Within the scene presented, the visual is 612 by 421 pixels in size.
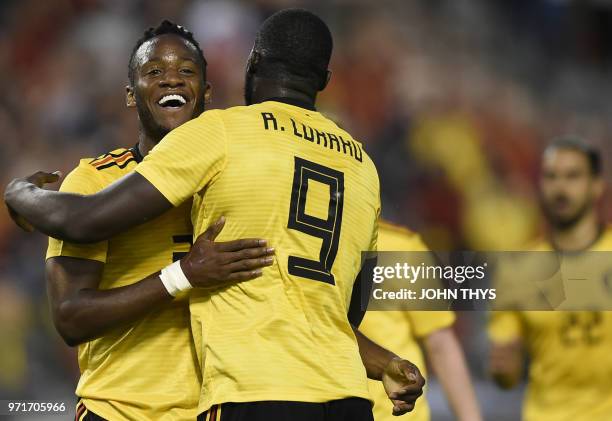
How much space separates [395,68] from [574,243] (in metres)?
1.44

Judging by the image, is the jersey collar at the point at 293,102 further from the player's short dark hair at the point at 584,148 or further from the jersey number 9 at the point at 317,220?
the player's short dark hair at the point at 584,148

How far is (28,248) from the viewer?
5.56 metres

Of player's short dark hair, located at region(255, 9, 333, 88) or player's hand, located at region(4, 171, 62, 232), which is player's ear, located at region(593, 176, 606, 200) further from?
player's hand, located at region(4, 171, 62, 232)

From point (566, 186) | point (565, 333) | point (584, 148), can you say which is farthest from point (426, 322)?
point (584, 148)

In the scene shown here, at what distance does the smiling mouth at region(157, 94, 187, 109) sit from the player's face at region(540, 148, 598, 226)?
3.13 m

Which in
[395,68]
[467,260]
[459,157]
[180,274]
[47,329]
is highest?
[395,68]

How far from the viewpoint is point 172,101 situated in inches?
106

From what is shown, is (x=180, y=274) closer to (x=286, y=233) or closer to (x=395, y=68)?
(x=286, y=233)

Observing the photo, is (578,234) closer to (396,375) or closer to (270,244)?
(396,375)

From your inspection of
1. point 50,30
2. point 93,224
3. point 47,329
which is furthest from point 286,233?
point 50,30

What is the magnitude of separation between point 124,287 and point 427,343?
2908mm

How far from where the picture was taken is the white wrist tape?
222 cm

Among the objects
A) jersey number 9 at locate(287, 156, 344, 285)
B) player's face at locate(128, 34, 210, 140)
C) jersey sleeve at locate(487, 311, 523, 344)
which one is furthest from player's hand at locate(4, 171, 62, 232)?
jersey sleeve at locate(487, 311, 523, 344)

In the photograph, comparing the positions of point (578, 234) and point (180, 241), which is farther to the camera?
point (578, 234)
